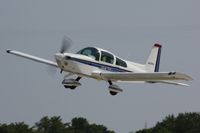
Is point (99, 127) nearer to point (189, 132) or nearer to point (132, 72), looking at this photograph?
point (189, 132)

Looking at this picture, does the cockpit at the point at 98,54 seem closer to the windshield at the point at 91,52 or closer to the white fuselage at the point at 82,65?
the windshield at the point at 91,52

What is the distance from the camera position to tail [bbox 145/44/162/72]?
2362 inches

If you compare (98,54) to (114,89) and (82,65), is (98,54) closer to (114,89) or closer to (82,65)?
(82,65)

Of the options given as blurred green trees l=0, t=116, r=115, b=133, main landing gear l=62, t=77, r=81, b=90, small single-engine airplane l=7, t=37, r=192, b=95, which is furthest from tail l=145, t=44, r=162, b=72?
blurred green trees l=0, t=116, r=115, b=133

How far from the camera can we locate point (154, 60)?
60938 mm

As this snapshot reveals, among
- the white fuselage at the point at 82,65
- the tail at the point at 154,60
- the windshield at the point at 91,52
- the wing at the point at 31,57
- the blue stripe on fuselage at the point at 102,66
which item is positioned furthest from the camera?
the tail at the point at 154,60

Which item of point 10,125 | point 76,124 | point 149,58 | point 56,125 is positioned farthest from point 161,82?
point 76,124

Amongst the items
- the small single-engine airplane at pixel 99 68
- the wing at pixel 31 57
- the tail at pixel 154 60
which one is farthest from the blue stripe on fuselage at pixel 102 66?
the tail at pixel 154 60

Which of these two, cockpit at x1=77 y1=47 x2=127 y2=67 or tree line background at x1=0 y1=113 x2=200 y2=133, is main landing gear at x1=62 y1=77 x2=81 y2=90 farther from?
tree line background at x1=0 y1=113 x2=200 y2=133

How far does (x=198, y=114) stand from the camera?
131 m

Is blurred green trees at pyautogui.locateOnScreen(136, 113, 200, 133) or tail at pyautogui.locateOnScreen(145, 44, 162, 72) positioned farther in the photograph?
blurred green trees at pyautogui.locateOnScreen(136, 113, 200, 133)

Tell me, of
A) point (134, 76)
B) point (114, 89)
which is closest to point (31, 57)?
point (114, 89)

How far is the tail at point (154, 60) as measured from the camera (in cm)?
5999

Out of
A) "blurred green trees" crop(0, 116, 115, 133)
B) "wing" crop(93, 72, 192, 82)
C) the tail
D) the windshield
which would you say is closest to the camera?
"wing" crop(93, 72, 192, 82)
